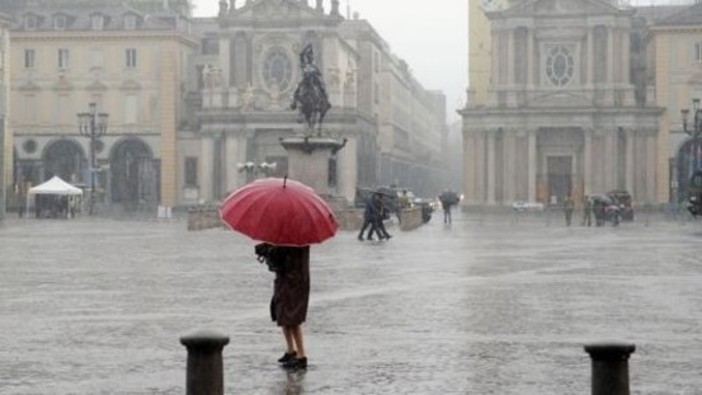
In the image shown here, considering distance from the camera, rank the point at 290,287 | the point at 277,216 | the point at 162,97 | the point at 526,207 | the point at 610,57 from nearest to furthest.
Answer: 1. the point at 277,216
2. the point at 290,287
3. the point at 526,207
4. the point at 610,57
5. the point at 162,97

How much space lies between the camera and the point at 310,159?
5844 cm

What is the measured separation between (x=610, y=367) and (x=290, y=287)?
5.09 m

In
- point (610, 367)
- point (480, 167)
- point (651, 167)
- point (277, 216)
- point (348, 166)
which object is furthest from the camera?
point (348, 166)

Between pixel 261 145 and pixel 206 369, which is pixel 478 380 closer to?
pixel 206 369

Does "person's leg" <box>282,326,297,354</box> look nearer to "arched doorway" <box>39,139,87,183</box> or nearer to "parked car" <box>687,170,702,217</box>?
"parked car" <box>687,170,702,217</box>

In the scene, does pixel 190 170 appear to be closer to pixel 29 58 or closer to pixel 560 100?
pixel 29 58

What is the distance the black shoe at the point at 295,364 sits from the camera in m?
14.5

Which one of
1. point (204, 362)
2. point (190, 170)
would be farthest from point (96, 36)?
point (204, 362)

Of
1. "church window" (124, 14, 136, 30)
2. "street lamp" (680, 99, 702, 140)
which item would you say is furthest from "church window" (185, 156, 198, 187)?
"street lamp" (680, 99, 702, 140)

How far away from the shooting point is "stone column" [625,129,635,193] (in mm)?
98438

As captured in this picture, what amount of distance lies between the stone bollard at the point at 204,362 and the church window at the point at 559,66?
9392cm

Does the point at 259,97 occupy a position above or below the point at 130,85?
below

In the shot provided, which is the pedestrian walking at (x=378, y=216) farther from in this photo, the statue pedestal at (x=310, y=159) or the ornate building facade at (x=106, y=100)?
the ornate building facade at (x=106, y=100)

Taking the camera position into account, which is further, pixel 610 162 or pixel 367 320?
pixel 610 162
